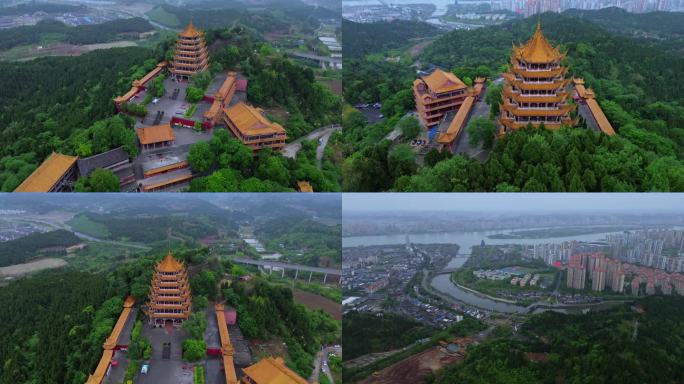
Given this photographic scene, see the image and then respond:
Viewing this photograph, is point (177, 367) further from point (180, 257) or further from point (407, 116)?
point (407, 116)

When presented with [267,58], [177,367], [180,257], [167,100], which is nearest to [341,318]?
[177,367]

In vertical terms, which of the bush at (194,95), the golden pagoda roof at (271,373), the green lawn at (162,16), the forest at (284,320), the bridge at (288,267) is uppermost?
the green lawn at (162,16)

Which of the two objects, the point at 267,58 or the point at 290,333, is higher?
the point at 267,58

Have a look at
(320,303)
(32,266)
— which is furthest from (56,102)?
(320,303)

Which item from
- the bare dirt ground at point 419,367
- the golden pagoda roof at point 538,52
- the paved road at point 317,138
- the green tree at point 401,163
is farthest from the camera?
the paved road at point 317,138

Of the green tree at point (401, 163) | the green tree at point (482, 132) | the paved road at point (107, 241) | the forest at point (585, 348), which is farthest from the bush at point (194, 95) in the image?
the forest at point (585, 348)

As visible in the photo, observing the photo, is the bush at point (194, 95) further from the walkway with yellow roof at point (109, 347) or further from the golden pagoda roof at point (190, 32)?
the walkway with yellow roof at point (109, 347)
